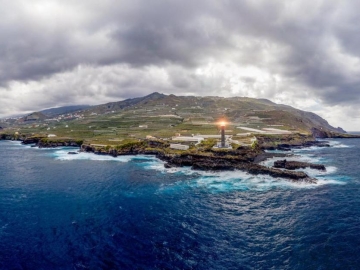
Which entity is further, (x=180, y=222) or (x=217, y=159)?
(x=217, y=159)

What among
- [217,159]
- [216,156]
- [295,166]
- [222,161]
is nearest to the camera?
[295,166]

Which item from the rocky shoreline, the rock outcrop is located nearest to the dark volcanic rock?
the rocky shoreline

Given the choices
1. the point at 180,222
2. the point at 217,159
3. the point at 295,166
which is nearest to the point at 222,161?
the point at 217,159

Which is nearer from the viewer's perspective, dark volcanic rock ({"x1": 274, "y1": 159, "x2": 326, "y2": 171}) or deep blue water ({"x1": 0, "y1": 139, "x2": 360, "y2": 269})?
deep blue water ({"x1": 0, "y1": 139, "x2": 360, "y2": 269})

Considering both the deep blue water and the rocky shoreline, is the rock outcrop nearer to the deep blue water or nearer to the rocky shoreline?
the rocky shoreline

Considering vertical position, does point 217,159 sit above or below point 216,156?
below

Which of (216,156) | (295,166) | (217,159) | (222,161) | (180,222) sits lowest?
(180,222)

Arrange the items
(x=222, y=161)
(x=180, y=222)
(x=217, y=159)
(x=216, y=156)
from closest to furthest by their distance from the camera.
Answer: (x=180, y=222) < (x=222, y=161) < (x=217, y=159) < (x=216, y=156)

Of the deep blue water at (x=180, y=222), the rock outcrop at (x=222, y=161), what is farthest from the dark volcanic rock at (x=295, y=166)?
the rock outcrop at (x=222, y=161)

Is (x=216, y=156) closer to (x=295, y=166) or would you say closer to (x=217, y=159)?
(x=217, y=159)

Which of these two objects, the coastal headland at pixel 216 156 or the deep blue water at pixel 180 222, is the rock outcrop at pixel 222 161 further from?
the deep blue water at pixel 180 222
